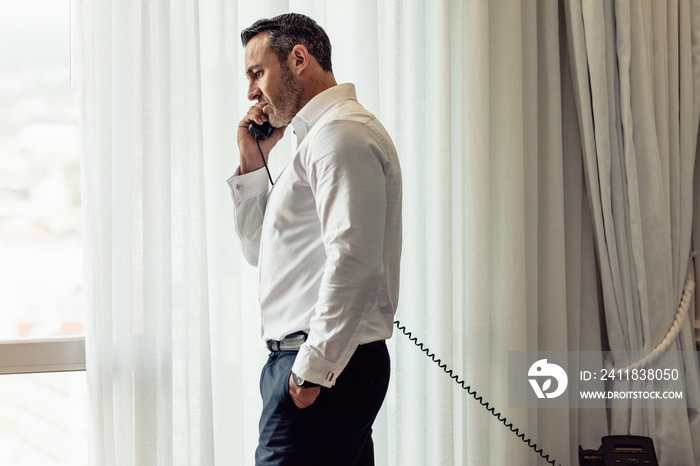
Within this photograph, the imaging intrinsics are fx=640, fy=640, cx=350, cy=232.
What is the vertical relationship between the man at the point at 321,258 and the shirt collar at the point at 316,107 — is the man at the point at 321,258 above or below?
below

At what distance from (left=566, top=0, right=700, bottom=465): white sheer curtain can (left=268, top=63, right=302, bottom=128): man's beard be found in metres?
1.04

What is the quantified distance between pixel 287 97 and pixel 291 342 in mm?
519

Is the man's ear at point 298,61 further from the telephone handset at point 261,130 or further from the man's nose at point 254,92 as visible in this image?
the telephone handset at point 261,130

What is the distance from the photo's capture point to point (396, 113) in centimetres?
189

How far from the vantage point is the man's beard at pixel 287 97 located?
4.48 ft

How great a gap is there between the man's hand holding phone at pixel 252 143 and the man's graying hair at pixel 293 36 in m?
0.21

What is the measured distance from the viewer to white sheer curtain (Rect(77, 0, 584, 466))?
1677 millimetres

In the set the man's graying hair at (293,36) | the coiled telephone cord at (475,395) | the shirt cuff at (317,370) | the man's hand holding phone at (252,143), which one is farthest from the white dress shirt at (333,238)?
the coiled telephone cord at (475,395)

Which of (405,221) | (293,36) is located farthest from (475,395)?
(293,36)

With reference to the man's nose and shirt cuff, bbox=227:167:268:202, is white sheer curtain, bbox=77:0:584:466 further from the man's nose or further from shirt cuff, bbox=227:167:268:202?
the man's nose

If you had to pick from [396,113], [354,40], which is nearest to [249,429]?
[396,113]

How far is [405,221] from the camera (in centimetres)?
191

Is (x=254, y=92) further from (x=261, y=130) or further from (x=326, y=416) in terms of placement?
(x=326, y=416)

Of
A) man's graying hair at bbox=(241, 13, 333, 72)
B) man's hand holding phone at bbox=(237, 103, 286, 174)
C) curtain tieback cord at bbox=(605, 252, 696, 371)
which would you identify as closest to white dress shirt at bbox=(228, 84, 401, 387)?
→ man's graying hair at bbox=(241, 13, 333, 72)
